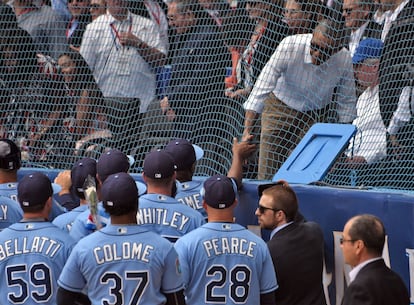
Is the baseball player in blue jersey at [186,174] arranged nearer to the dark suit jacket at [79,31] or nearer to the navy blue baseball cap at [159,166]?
the navy blue baseball cap at [159,166]

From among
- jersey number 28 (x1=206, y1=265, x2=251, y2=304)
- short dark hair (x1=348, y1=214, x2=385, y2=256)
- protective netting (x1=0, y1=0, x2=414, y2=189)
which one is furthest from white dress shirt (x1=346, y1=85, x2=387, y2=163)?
short dark hair (x1=348, y1=214, x2=385, y2=256)

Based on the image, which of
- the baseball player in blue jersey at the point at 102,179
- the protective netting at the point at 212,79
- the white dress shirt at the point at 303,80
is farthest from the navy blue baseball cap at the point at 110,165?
the white dress shirt at the point at 303,80

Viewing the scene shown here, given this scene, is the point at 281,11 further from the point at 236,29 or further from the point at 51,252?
the point at 51,252

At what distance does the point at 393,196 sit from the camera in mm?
7191

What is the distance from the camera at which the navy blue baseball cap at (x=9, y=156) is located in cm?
763

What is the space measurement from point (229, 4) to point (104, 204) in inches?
165

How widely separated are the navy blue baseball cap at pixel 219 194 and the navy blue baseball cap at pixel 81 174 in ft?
4.19

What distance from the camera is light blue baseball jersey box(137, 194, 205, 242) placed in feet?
21.4

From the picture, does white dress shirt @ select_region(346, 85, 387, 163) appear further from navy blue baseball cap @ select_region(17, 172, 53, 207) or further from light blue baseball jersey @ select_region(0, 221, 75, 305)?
light blue baseball jersey @ select_region(0, 221, 75, 305)

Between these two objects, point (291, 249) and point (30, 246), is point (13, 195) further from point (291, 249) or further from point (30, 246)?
point (291, 249)

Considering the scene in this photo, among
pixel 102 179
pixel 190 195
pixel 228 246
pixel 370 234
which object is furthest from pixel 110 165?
pixel 370 234

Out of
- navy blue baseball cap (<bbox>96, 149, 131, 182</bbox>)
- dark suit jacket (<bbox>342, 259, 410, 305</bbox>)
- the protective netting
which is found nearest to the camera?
dark suit jacket (<bbox>342, 259, 410, 305</bbox>)

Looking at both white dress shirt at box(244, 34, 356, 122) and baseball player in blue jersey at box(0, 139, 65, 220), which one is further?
white dress shirt at box(244, 34, 356, 122)

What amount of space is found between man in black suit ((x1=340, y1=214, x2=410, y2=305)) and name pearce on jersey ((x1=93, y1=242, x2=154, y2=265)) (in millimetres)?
1085
